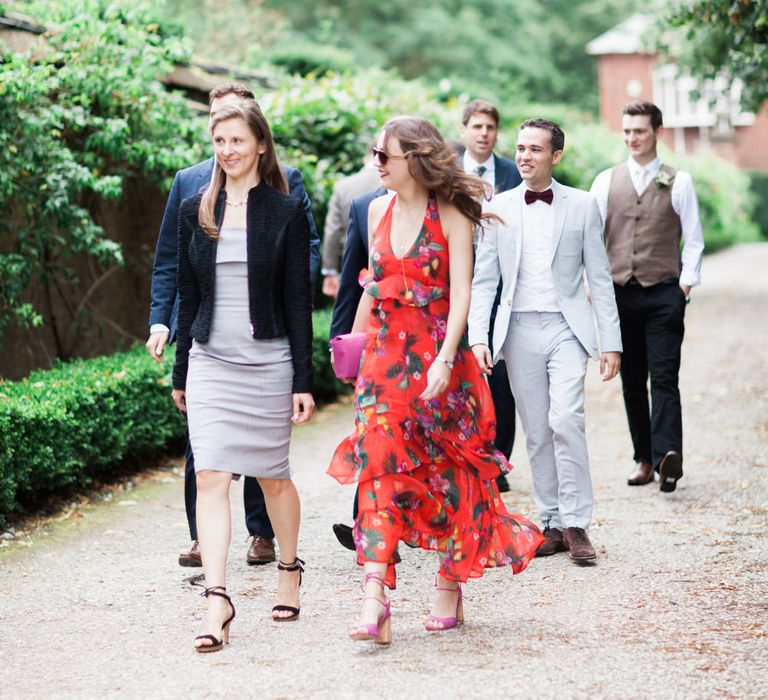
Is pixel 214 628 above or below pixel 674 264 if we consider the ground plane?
below

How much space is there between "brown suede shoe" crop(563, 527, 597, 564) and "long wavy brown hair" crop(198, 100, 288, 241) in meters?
2.23

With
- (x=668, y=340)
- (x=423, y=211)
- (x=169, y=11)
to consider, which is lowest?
(x=668, y=340)

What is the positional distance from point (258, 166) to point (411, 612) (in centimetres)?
200

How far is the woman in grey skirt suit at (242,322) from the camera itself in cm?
478

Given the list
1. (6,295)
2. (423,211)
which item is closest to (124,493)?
(6,295)

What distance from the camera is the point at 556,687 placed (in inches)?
162

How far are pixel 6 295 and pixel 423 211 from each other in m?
4.64

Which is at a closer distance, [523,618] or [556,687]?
[556,687]

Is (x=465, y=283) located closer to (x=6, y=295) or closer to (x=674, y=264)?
(x=674, y=264)

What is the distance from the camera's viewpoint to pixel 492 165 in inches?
290

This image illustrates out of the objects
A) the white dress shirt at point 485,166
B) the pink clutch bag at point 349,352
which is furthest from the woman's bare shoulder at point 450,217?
the white dress shirt at point 485,166

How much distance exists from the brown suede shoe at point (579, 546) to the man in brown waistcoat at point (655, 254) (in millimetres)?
1524

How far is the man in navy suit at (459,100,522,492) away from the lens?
286 inches

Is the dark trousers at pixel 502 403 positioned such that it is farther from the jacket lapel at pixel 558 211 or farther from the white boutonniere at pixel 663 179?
the jacket lapel at pixel 558 211
